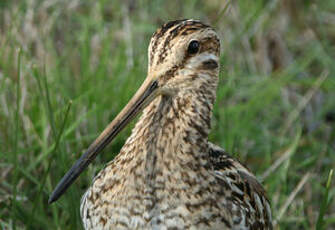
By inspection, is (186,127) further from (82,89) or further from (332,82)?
(332,82)

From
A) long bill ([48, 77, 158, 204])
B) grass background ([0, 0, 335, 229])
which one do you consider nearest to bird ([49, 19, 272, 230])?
long bill ([48, 77, 158, 204])

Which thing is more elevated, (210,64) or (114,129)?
(210,64)

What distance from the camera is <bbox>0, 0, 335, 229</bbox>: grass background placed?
2795 mm

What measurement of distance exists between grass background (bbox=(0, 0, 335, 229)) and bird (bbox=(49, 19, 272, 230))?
26 centimetres

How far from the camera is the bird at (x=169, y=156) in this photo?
2.08 meters

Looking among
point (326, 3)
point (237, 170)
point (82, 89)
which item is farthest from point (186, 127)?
point (326, 3)

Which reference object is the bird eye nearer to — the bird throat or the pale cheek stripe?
the pale cheek stripe

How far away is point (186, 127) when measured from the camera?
7.14ft

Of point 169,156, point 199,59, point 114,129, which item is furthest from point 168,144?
point 199,59

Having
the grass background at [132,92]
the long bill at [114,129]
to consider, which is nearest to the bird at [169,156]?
the long bill at [114,129]

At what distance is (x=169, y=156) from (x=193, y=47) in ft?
1.21

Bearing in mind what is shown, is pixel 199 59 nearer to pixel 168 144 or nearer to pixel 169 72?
pixel 169 72

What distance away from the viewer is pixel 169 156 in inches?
84.4

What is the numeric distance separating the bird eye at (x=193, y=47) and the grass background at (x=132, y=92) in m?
0.46
